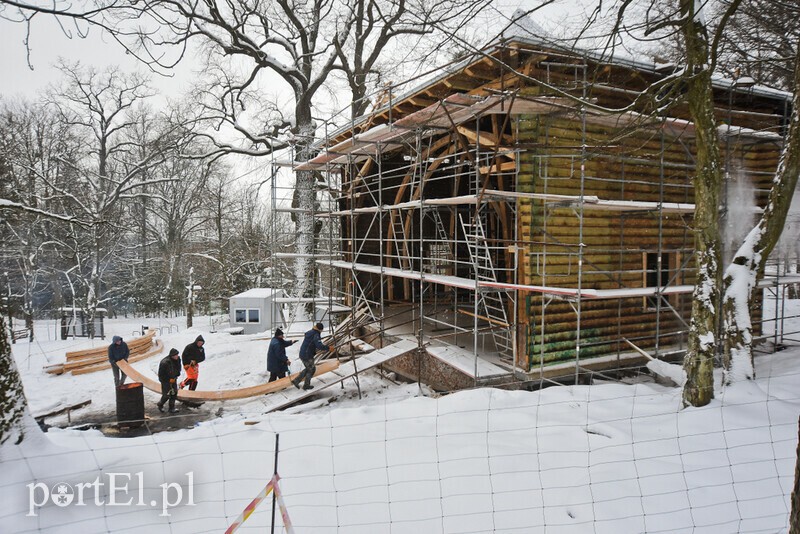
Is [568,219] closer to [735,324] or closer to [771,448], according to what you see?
[735,324]

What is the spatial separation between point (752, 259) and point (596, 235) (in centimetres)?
325

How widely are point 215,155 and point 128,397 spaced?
1369 cm

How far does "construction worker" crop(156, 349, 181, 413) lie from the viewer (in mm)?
9984

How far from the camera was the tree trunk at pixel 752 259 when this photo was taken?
6.52 metres

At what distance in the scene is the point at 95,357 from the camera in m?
15.3

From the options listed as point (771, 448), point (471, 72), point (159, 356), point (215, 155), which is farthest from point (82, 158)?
point (771, 448)

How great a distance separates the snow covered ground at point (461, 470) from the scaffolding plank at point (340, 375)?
3415 millimetres

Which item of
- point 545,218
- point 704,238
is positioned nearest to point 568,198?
point 545,218

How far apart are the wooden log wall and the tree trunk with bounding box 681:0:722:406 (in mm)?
2028

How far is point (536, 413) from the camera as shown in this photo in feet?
19.3

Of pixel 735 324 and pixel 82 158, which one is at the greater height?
pixel 82 158

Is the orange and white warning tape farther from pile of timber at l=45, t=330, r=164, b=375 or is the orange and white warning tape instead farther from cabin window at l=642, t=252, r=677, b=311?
pile of timber at l=45, t=330, r=164, b=375

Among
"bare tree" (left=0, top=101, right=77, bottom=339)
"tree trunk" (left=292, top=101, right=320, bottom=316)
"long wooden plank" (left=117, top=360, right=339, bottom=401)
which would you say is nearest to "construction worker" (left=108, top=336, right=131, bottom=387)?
"long wooden plank" (left=117, top=360, right=339, bottom=401)
